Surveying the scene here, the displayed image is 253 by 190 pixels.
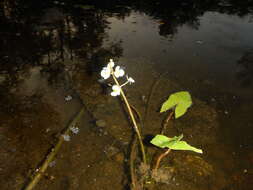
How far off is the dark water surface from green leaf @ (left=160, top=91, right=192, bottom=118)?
0.44 ft

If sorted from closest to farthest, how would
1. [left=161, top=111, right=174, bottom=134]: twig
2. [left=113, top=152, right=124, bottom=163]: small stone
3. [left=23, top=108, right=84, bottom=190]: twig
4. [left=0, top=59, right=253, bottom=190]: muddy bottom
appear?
1. [left=23, top=108, right=84, bottom=190]: twig
2. [left=0, top=59, right=253, bottom=190]: muddy bottom
3. [left=113, top=152, right=124, bottom=163]: small stone
4. [left=161, top=111, right=174, bottom=134]: twig

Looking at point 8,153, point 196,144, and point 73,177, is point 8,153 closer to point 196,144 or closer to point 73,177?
point 73,177

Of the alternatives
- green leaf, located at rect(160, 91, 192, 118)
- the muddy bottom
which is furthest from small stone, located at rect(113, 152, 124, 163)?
green leaf, located at rect(160, 91, 192, 118)

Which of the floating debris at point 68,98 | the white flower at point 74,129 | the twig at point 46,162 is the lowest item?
the twig at point 46,162

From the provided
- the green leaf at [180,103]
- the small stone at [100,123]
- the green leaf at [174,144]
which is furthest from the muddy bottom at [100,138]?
the green leaf at [174,144]

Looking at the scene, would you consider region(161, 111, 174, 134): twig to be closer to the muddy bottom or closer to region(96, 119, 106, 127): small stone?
the muddy bottom

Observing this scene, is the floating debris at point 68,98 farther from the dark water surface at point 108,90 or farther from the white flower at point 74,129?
the white flower at point 74,129

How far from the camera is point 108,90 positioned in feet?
9.30

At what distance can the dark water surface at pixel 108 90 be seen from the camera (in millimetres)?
1969

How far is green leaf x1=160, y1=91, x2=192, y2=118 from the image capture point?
2366 mm

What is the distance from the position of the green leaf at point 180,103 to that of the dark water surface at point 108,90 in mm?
134

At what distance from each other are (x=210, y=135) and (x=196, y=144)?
0.21 m

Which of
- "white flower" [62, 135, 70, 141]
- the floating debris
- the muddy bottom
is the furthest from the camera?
the floating debris

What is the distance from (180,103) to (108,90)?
94cm
